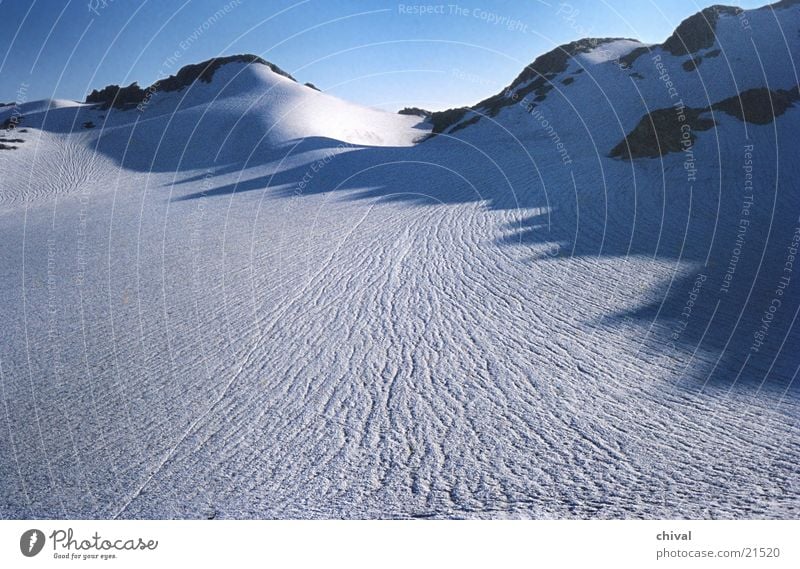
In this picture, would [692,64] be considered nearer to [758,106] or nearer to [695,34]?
[695,34]

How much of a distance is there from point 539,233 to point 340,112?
39.2 meters

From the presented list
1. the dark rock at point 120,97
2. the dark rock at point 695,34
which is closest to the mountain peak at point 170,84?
the dark rock at point 120,97

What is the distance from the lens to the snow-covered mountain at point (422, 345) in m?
3.63

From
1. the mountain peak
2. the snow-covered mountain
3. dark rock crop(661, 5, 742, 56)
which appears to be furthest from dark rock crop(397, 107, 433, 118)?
the snow-covered mountain

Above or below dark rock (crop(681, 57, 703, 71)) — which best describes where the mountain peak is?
above

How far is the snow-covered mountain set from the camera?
363 cm

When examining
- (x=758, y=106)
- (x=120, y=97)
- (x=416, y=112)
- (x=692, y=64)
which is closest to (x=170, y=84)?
(x=120, y=97)

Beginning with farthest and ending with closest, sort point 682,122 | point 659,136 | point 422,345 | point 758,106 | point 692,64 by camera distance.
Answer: point 692,64, point 758,106, point 682,122, point 659,136, point 422,345

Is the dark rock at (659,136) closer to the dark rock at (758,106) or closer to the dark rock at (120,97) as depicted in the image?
the dark rock at (758,106)

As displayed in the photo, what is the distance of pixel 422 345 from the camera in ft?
20.0

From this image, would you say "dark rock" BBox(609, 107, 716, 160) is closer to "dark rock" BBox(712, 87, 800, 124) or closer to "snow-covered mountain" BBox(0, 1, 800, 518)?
"snow-covered mountain" BBox(0, 1, 800, 518)

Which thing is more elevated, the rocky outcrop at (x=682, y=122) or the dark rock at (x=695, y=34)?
the dark rock at (x=695, y=34)


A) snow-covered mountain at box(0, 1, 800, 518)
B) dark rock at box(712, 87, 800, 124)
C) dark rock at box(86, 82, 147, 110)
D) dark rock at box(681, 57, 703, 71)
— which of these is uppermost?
dark rock at box(86, 82, 147, 110)

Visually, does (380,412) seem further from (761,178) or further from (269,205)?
(761,178)
